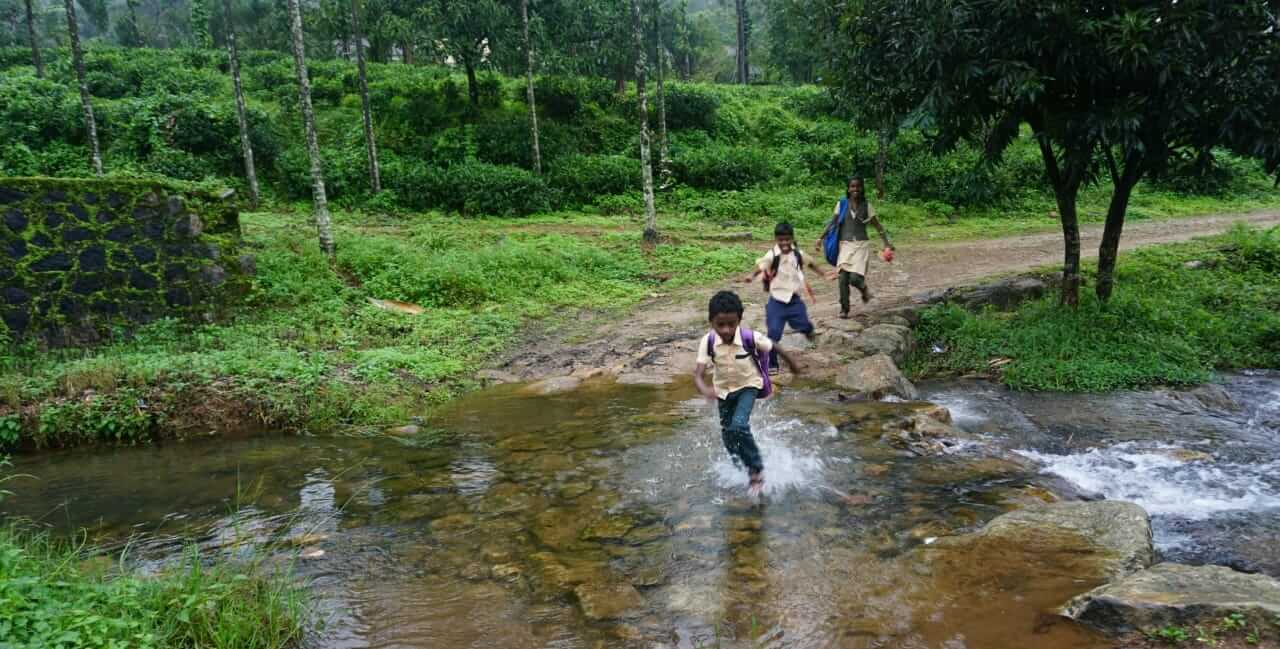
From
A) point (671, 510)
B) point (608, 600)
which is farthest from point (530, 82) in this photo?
point (608, 600)

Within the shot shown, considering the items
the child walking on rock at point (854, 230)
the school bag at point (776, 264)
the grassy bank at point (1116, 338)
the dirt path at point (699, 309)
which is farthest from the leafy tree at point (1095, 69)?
the dirt path at point (699, 309)

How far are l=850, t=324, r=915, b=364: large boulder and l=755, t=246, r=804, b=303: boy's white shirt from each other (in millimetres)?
1535

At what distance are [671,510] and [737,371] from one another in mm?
1088

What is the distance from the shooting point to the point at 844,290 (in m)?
9.91

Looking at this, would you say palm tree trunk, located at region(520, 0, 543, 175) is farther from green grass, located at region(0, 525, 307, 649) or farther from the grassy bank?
green grass, located at region(0, 525, 307, 649)

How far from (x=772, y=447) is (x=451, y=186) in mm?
16416

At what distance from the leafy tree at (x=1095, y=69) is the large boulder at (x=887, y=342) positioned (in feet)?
8.47

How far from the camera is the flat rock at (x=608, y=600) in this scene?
3.87m

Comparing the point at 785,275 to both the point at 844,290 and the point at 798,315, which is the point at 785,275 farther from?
the point at 844,290

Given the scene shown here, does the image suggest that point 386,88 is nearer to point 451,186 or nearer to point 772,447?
→ point 451,186

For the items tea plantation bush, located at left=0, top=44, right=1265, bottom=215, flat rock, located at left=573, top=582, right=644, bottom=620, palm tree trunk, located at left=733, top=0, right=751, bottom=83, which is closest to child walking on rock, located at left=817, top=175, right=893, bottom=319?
flat rock, located at left=573, top=582, right=644, bottom=620

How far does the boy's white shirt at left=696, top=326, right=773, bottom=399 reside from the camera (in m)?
5.30

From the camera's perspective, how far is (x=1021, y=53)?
26.9 ft

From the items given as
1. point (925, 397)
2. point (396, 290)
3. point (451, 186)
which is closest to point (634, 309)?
point (396, 290)
